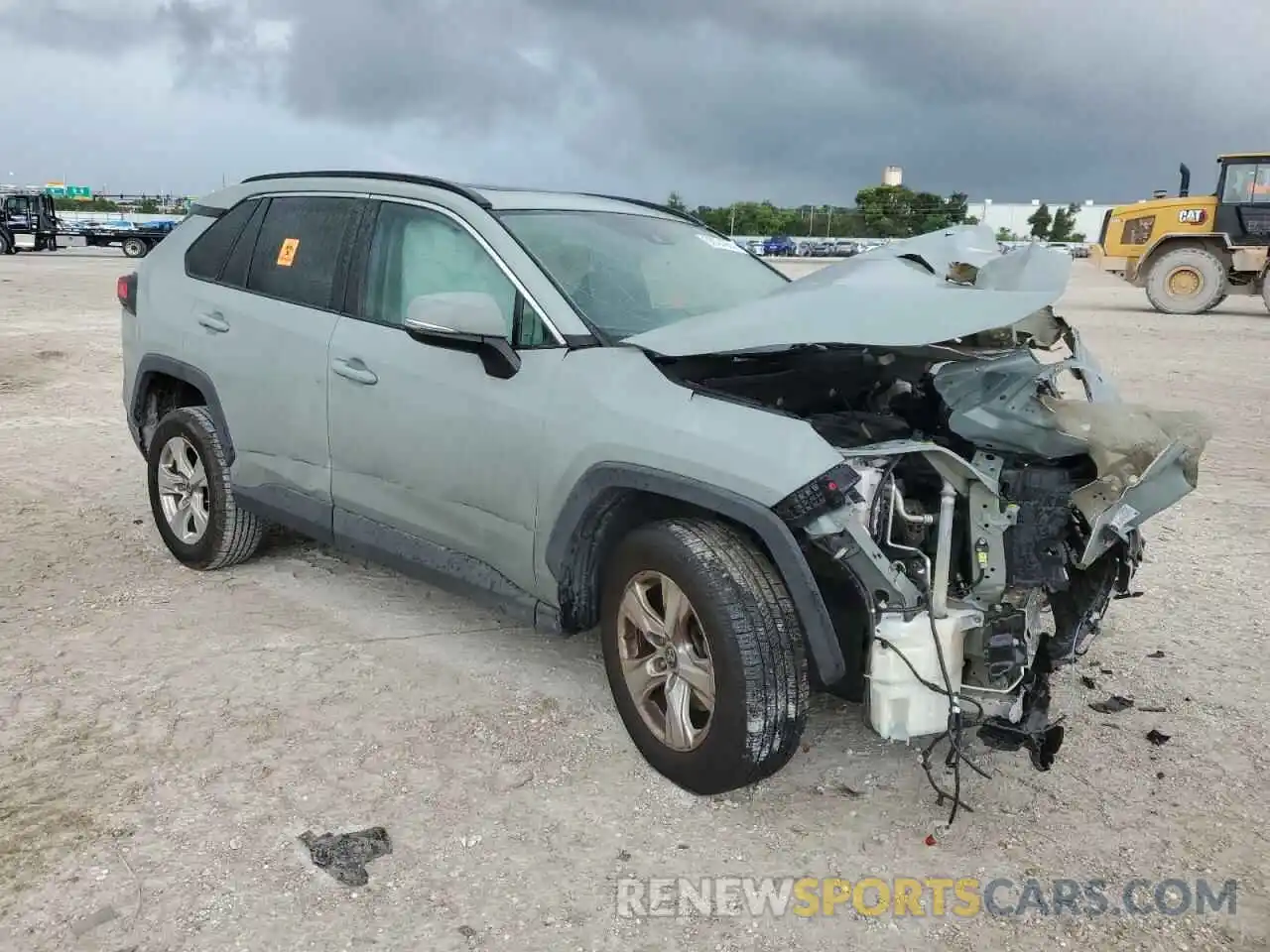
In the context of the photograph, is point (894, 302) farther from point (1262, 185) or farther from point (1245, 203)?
point (1262, 185)

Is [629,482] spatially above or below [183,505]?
above

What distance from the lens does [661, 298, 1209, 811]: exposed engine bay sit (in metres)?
2.83

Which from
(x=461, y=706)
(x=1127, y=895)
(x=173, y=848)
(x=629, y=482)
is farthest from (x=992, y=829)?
(x=173, y=848)

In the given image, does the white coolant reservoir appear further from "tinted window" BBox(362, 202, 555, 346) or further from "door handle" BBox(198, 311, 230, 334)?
"door handle" BBox(198, 311, 230, 334)

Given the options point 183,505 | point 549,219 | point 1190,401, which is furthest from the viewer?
point 1190,401

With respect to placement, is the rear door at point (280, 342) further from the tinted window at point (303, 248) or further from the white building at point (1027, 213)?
the white building at point (1027, 213)

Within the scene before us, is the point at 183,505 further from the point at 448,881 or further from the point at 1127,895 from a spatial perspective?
the point at 1127,895

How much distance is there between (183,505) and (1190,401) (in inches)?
364

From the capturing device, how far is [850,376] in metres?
3.68

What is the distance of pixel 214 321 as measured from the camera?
4695 millimetres

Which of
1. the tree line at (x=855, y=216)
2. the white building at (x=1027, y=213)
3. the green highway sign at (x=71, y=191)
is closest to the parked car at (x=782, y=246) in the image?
the tree line at (x=855, y=216)

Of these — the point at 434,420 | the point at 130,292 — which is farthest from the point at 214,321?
the point at 434,420

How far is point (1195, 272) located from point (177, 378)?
1994 cm

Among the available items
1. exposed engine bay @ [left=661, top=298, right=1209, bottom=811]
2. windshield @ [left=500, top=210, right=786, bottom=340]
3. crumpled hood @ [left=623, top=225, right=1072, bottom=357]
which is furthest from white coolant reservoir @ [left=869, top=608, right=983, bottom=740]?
windshield @ [left=500, top=210, right=786, bottom=340]
